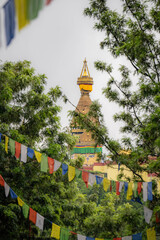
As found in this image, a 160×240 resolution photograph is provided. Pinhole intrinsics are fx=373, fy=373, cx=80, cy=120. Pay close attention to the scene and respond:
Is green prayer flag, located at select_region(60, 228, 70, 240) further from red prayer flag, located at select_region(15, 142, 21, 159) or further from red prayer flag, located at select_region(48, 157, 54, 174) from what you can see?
red prayer flag, located at select_region(15, 142, 21, 159)

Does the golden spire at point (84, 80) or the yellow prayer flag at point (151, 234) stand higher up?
the golden spire at point (84, 80)

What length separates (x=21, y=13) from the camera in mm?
3555

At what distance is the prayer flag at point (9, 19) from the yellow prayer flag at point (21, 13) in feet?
0.21

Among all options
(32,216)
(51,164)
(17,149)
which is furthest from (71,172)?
(32,216)

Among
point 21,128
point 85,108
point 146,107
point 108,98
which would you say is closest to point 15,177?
point 21,128

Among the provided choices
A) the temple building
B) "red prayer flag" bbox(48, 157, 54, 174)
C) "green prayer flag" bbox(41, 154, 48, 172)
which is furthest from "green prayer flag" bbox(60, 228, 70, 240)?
the temple building

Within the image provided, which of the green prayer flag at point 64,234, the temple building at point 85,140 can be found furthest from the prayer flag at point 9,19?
the temple building at point 85,140

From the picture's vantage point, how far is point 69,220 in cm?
1300

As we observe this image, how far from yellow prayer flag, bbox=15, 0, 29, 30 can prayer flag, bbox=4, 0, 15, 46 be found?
0.07 m

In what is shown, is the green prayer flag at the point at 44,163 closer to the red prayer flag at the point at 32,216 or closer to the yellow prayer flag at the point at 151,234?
the red prayer flag at the point at 32,216

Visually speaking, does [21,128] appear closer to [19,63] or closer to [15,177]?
[15,177]

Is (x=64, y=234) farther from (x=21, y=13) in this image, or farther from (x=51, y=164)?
(x=21, y=13)

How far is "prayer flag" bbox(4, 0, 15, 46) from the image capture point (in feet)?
11.8

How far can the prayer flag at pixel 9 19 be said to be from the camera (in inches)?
141
